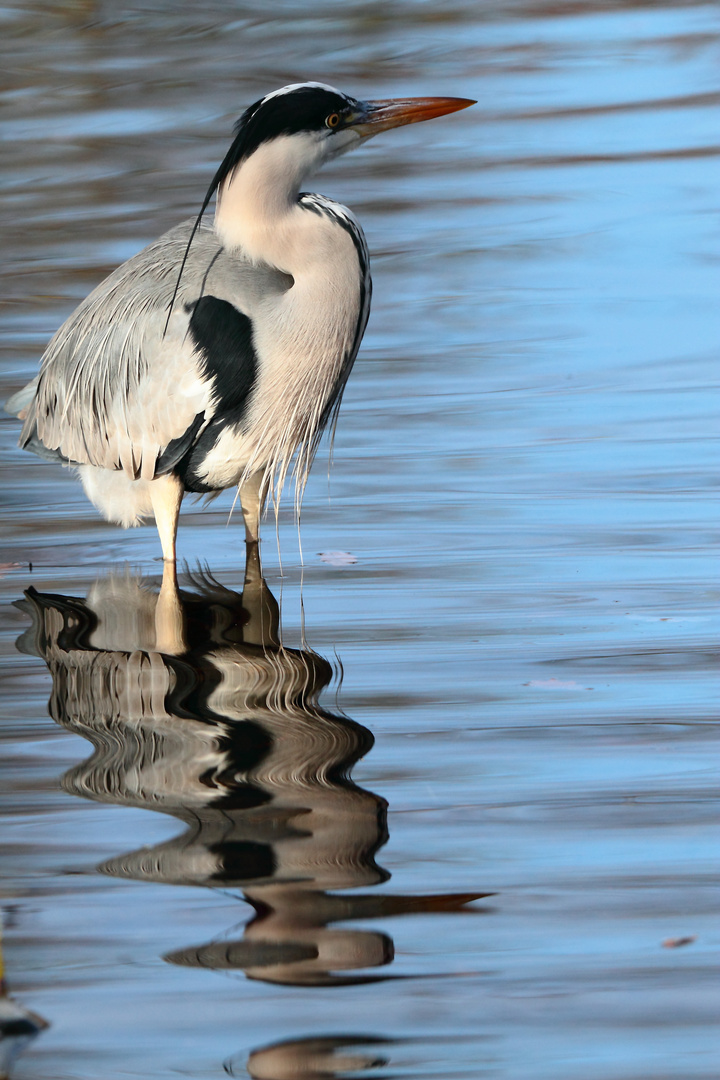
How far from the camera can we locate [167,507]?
521 cm

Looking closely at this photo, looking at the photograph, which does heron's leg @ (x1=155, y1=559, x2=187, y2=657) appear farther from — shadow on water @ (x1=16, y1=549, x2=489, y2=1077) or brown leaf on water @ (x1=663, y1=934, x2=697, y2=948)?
brown leaf on water @ (x1=663, y1=934, x2=697, y2=948)

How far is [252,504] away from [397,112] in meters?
1.30

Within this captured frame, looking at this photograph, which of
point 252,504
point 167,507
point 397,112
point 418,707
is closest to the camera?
point 418,707

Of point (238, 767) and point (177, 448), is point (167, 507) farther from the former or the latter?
point (238, 767)

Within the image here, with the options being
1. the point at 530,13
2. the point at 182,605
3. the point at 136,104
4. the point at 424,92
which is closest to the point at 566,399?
the point at 182,605

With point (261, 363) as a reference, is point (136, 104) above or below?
above

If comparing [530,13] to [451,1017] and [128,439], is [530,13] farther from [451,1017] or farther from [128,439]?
[451,1017]

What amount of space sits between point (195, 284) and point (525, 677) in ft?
5.17

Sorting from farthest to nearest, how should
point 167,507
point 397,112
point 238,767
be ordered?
point 167,507 → point 397,112 → point 238,767

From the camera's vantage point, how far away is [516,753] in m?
3.86

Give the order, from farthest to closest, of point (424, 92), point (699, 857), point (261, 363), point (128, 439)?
point (424, 92), point (128, 439), point (261, 363), point (699, 857)

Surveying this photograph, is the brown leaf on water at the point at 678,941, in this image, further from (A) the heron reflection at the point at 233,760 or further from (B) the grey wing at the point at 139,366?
(B) the grey wing at the point at 139,366

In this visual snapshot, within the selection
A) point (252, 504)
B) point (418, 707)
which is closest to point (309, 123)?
point (252, 504)

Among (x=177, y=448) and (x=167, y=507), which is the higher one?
(x=177, y=448)
